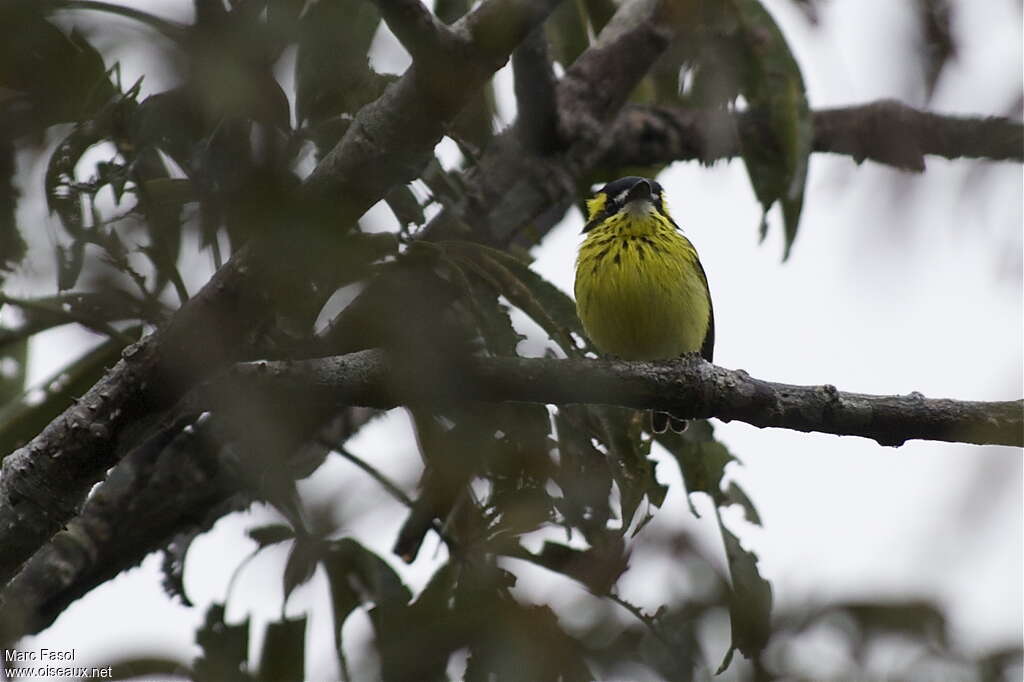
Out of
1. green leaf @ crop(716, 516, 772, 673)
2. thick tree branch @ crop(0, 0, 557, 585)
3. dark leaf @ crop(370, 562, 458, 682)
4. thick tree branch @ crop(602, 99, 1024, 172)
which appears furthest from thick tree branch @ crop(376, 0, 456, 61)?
green leaf @ crop(716, 516, 772, 673)

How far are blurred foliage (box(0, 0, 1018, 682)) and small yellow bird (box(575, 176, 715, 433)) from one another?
542 mm

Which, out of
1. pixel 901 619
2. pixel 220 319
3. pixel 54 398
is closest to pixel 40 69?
pixel 220 319

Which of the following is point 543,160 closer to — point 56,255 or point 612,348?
point 612,348

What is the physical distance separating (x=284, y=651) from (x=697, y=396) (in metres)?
1.62

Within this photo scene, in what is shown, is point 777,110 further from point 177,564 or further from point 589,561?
point 177,564

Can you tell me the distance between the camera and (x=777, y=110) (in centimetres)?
445

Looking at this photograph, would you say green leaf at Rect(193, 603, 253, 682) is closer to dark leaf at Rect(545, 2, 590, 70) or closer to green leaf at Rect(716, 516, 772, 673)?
green leaf at Rect(716, 516, 772, 673)

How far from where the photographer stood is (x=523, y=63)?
14.4 feet

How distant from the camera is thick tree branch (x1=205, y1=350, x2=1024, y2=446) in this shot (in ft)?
9.12

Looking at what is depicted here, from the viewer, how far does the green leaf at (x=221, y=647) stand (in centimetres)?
362

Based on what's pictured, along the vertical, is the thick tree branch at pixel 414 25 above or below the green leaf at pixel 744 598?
above

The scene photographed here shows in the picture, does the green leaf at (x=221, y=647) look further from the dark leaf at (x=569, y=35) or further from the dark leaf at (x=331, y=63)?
the dark leaf at (x=569, y=35)

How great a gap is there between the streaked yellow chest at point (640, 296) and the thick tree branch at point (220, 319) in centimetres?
221

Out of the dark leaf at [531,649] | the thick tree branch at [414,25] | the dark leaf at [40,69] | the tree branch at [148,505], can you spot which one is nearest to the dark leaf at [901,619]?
the dark leaf at [531,649]
